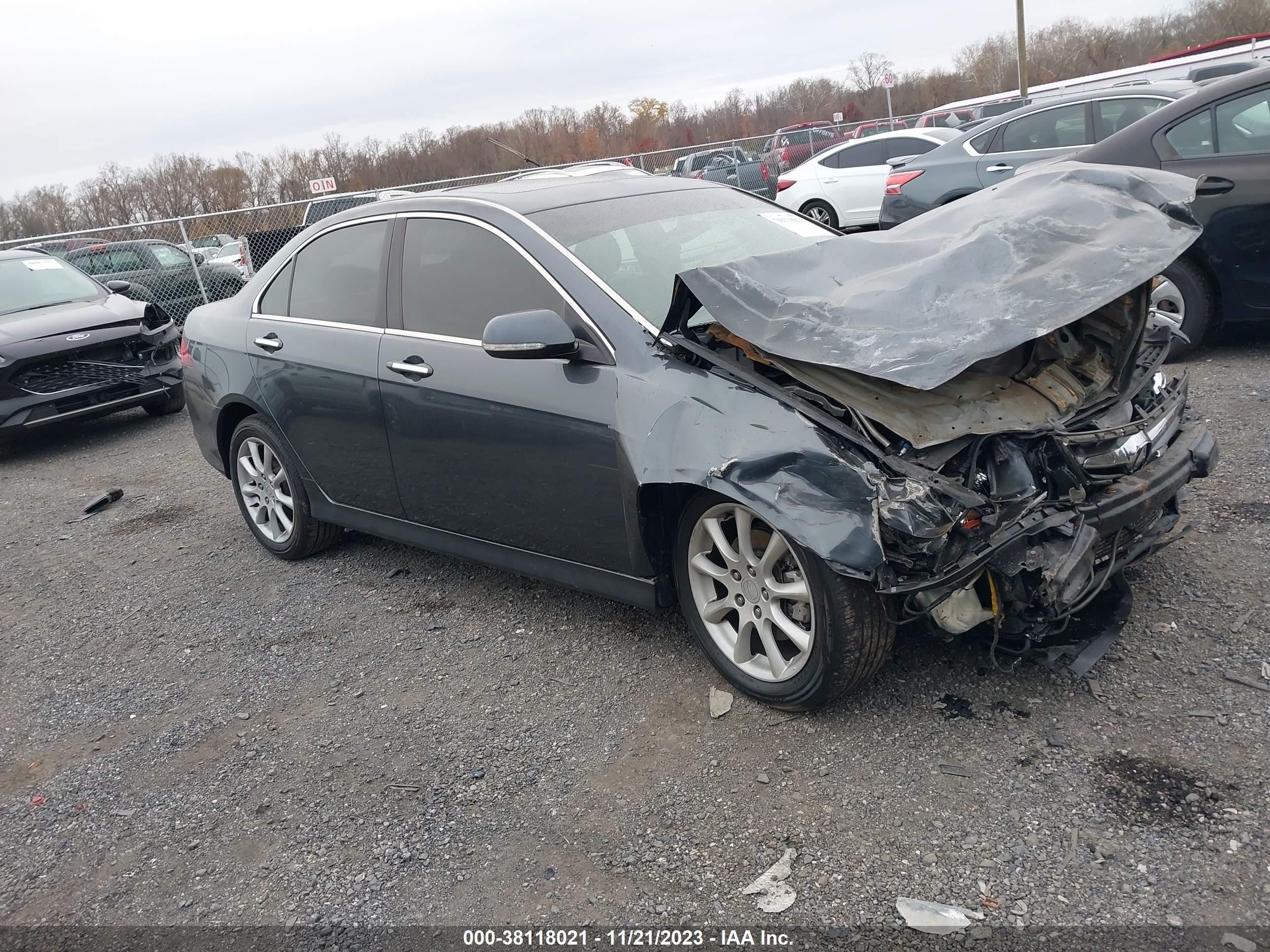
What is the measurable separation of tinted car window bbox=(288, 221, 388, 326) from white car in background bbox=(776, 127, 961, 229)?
11.3 metres

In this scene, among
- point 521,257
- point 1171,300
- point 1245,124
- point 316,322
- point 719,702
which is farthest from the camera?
point 1171,300

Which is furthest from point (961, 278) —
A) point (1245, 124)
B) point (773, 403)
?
point (1245, 124)

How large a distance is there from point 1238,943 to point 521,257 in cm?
307

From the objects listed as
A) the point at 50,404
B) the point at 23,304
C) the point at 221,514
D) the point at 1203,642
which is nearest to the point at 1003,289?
the point at 1203,642

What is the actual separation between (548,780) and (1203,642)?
222 centimetres

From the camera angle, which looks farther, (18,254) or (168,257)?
(168,257)

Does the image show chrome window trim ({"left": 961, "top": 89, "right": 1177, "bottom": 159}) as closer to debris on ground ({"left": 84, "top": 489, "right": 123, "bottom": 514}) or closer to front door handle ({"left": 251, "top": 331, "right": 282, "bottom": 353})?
front door handle ({"left": 251, "top": 331, "right": 282, "bottom": 353})

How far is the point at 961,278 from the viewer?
3.25 m

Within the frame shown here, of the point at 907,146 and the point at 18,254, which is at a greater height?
the point at 18,254

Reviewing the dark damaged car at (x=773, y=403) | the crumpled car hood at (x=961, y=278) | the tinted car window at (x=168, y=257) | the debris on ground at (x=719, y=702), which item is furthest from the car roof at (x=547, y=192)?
the tinted car window at (x=168, y=257)

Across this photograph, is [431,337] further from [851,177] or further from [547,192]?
[851,177]

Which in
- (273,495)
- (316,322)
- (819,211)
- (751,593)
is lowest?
(751,593)

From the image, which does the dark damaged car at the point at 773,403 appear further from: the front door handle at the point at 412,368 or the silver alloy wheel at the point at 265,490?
the silver alloy wheel at the point at 265,490

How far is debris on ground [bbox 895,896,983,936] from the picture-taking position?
2.33 m
